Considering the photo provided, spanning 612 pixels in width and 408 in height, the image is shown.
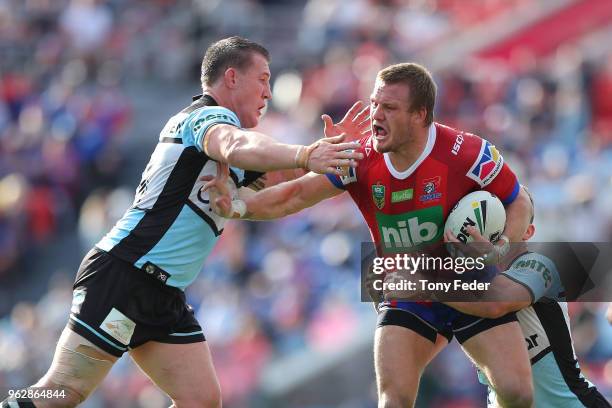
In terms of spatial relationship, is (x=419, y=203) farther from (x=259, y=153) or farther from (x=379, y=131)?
(x=259, y=153)

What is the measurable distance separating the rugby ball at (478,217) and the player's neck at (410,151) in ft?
1.46

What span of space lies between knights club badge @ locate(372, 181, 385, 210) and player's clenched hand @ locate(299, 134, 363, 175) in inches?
40.7

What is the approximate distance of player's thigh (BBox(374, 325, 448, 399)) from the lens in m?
8.29

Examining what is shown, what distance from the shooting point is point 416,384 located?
27.5 feet

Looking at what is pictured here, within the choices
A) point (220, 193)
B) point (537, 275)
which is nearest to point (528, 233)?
point (537, 275)

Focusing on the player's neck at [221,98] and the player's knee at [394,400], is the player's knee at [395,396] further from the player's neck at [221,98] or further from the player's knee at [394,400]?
the player's neck at [221,98]

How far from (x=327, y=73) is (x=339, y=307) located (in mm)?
5101

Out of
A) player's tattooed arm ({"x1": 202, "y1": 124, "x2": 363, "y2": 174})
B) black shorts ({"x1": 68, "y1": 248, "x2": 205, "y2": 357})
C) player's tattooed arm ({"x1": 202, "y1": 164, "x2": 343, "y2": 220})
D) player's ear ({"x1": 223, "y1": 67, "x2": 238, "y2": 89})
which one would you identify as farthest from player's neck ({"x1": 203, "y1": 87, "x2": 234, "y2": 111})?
black shorts ({"x1": 68, "y1": 248, "x2": 205, "y2": 357})

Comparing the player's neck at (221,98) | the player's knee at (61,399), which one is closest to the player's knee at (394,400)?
the player's knee at (61,399)

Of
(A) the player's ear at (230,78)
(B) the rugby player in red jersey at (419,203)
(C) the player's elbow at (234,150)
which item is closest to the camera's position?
(C) the player's elbow at (234,150)

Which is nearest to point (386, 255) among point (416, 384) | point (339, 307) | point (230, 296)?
point (416, 384)

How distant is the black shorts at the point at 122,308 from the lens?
27.0 ft

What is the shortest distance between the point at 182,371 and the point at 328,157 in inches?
73.6

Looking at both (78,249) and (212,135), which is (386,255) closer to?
(212,135)
